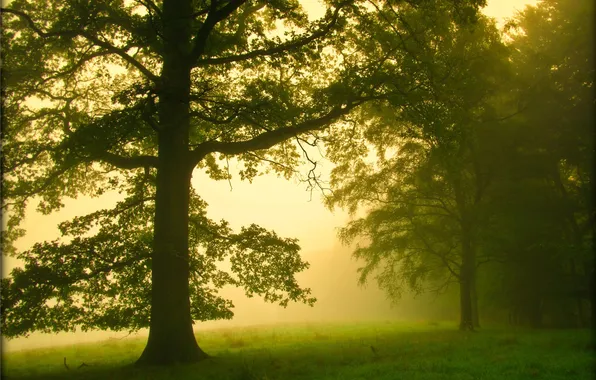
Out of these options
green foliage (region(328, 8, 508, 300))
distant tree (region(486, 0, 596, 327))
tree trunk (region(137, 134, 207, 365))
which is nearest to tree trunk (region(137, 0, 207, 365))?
tree trunk (region(137, 134, 207, 365))

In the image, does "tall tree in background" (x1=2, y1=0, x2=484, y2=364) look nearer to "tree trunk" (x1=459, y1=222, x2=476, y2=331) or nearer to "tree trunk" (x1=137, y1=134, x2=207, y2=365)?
"tree trunk" (x1=137, y1=134, x2=207, y2=365)

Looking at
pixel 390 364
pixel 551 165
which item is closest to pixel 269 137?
pixel 390 364

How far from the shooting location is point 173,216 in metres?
13.3

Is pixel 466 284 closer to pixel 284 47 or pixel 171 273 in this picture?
pixel 284 47

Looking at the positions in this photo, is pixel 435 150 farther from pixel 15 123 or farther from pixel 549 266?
pixel 15 123

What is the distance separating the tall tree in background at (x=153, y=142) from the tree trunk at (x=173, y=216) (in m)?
0.04

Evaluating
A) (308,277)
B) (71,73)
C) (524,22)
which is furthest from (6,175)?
(308,277)

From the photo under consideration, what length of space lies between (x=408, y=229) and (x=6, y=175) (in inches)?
698

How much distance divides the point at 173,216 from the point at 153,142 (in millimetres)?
4445

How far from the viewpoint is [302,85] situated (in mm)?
17031

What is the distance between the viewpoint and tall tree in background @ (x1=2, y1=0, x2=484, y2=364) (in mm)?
11875

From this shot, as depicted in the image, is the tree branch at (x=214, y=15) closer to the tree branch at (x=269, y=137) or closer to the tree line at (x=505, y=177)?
the tree branch at (x=269, y=137)

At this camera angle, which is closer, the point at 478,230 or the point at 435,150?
the point at 435,150

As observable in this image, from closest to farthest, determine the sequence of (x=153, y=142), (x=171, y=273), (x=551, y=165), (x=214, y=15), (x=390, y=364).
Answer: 1. (x=390, y=364)
2. (x=214, y=15)
3. (x=171, y=273)
4. (x=153, y=142)
5. (x=551, y=165)
